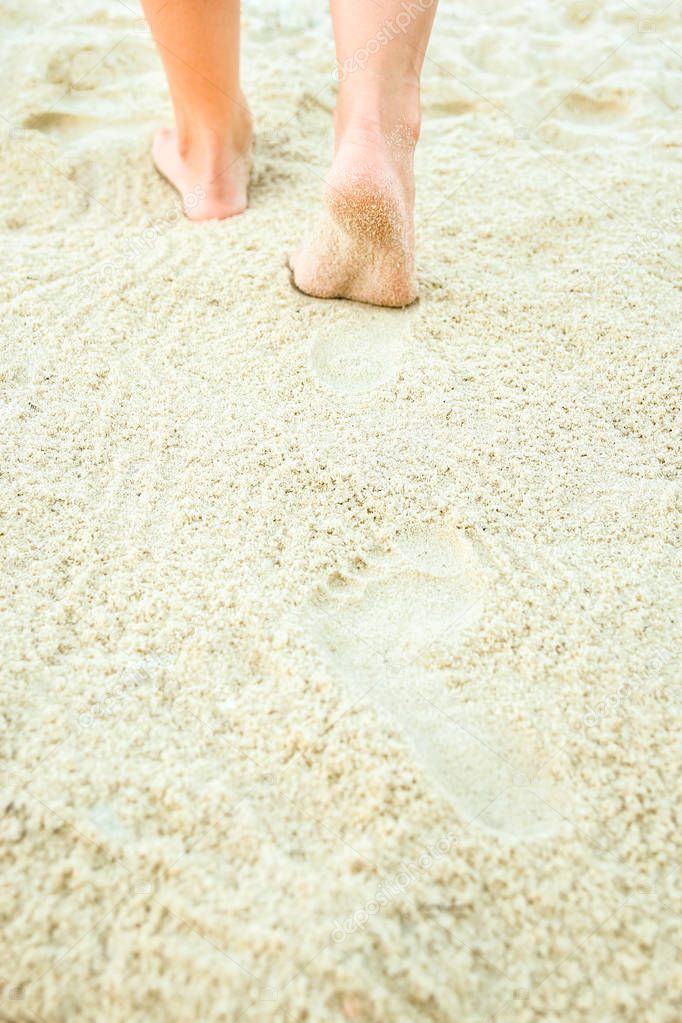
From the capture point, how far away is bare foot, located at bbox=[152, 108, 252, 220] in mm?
1778

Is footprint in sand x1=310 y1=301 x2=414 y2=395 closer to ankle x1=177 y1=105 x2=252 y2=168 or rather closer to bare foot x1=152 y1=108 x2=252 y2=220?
bare foot x1=152 y1=108 x2=252 y2=220

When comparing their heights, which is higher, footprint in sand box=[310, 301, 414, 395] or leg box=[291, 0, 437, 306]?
leg box=[291, 0, 437, 306]

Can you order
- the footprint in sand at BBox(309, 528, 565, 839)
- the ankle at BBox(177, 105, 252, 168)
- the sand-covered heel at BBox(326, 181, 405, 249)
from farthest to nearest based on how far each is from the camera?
1. the ankle at BBox(177, 105, 252, 168)
2. the sand-covered heel at BBox(326, 181, 405, 249)
3. the footprint in sand at BBox(309, 528, 565, 839)

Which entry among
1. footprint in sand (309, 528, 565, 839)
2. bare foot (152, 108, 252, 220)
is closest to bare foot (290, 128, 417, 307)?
bare foot (152, 108, 252, 220)

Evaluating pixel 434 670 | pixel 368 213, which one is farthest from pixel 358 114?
pixel 434 670

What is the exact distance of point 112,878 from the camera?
0.82 metres

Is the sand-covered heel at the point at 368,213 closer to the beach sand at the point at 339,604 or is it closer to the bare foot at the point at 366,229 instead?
the bare foot at the point at 366,229

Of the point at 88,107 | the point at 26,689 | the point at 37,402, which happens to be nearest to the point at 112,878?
the point at 26,689

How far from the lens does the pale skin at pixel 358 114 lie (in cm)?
140

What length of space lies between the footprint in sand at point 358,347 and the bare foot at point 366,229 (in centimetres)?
4

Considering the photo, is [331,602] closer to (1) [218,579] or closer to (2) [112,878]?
(1) [218,579]

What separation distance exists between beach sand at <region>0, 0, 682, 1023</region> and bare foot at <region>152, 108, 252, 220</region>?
0.06 metres

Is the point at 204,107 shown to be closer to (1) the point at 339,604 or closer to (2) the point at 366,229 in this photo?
(2) the point at 366,229

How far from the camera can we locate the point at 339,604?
1096 mm
